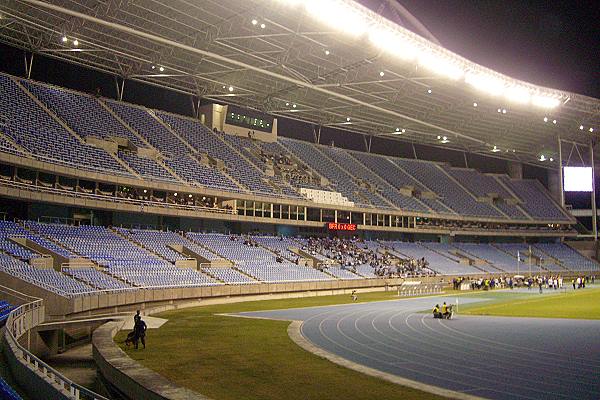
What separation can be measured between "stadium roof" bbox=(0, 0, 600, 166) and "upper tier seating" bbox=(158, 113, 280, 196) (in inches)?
143

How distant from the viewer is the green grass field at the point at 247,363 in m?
14.0

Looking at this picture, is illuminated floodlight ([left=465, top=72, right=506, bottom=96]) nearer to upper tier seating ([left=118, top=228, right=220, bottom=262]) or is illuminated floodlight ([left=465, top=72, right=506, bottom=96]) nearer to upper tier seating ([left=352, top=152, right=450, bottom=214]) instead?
upper tier seating ([left=352, top=152, right=450, bottom=214])

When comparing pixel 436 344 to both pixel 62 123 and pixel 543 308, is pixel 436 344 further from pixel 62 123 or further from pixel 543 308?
pixel 62 123

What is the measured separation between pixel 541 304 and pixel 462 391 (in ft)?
89.6

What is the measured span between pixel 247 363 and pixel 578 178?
8180 cm

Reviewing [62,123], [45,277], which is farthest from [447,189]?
[45,277]

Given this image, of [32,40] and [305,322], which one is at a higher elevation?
[32,40]

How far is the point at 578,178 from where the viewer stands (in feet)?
283

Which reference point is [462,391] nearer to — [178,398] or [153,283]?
[178,398]

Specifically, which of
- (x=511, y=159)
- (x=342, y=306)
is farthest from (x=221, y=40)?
(x=511, y=159)

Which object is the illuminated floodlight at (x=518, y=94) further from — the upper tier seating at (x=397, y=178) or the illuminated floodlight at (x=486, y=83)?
the upper tier seating at (x=397, y=178)

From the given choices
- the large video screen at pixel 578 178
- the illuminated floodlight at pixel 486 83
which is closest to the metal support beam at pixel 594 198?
the large video screen at pixel 578 178

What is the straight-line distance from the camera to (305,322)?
29.0 meters

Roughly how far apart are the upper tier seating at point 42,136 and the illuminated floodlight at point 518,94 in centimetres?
4099
